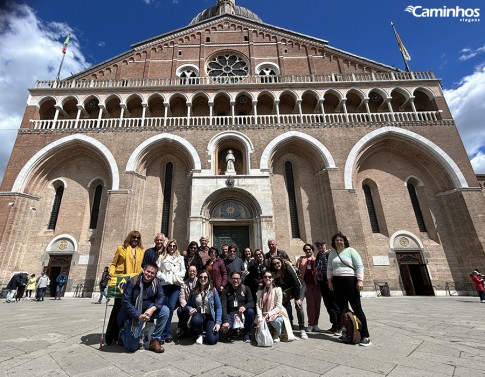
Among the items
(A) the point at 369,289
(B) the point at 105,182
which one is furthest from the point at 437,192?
(B) the point at 105,182

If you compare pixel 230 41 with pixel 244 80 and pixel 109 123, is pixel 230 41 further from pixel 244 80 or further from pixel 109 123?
pixel 109 123

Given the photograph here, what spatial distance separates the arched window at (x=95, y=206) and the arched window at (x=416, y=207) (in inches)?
723

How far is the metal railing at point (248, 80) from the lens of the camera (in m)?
16.3

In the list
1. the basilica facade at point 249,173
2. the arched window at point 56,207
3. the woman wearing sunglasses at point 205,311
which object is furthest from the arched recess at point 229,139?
the woman wearing sunglasses at point 205,311

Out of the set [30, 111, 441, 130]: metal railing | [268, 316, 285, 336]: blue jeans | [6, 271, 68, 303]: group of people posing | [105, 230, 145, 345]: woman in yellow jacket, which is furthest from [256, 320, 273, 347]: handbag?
[30, 111, 441, 130]: metal railing

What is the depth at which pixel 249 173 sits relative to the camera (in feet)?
45.0

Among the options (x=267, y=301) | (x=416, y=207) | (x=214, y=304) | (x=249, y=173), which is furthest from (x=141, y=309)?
(x=416, y=207)

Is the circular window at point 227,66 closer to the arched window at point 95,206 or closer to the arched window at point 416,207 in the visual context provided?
the arched window at point 95,206

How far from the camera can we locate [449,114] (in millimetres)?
15188

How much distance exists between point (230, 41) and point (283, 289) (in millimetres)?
20774

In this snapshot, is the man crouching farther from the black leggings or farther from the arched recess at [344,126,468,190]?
the arched recess at [344,126,468,190]

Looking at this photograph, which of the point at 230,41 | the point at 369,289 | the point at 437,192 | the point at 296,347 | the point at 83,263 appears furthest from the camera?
the point at 230,41

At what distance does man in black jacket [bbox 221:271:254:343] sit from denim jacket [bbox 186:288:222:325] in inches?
3.8

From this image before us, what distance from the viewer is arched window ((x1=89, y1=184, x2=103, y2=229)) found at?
46.7 ft
